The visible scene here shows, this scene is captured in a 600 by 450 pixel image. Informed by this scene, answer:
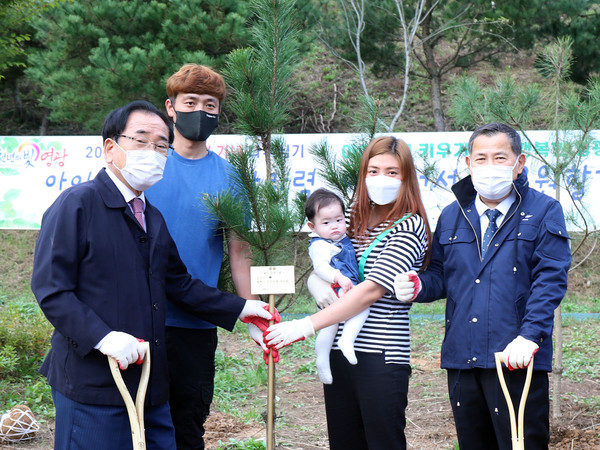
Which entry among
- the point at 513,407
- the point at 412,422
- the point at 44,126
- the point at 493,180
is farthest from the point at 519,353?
the point at 44,126

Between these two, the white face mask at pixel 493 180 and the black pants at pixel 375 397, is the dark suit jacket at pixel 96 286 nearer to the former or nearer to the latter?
the black pants at pixel 375 397

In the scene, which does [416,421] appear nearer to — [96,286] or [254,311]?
[254,311]

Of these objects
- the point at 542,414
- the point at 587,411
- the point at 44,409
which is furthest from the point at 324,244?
the point at 44,409

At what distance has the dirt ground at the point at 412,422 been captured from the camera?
4422 mm

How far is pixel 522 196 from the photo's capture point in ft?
9.04

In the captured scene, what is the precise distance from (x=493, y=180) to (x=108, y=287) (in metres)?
1.62

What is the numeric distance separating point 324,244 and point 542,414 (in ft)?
3.74

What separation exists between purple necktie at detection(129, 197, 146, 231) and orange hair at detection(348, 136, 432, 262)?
0.95m

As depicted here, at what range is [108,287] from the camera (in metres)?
2.41

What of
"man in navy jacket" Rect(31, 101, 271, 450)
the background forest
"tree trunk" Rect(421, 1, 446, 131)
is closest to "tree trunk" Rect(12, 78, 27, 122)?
the background forest

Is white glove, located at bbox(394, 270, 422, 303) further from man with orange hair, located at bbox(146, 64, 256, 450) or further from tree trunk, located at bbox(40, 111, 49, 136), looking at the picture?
tree trunk, located at bbox(40, 111, 49, 136)

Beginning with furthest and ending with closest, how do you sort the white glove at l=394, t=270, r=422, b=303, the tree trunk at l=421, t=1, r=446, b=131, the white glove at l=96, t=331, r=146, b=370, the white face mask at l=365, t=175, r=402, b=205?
the tree trunk at l=421, t=1, r=446, b=131
the white face mask at l=365, t=175, r=402, b=205
the white glove at l=394, t=270, r=422, b=303
the white glove at l=96, t=331, r=146, b=370

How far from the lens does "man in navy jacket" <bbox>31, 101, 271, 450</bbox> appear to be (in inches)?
91.5

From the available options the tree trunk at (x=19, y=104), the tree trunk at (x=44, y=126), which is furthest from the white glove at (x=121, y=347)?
the tree trunk at (x=19, y=104)
